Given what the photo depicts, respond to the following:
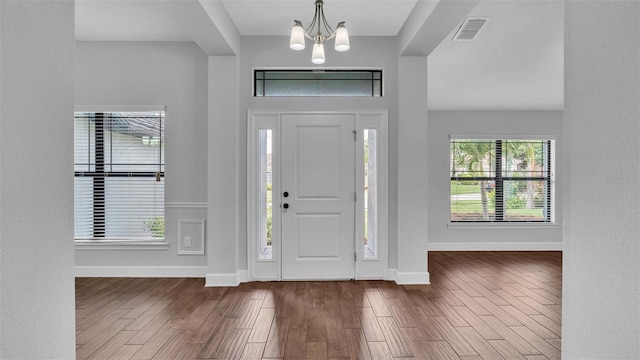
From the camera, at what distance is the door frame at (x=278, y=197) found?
4.16 metres

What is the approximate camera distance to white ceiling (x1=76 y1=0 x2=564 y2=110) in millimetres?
3451

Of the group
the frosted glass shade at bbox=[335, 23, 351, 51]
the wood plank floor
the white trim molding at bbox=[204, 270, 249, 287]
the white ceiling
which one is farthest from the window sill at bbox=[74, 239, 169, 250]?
the frosted glass shade at bbox=[335, 23, 351, 51]

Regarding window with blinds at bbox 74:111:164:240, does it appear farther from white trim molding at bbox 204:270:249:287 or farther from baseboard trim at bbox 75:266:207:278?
white trim molding at bbox 204:270:249:287

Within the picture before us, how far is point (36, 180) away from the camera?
1.03m

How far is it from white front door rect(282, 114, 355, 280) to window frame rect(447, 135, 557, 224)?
261 centimetres

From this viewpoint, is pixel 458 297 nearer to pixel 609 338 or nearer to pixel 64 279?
pixel 609 338

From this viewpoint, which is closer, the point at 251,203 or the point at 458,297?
the point at 458,297

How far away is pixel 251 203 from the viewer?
4137mm

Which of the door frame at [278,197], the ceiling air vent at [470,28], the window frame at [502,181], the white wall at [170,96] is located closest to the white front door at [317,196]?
the door frame at [278,197]

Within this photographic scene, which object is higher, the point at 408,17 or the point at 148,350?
the point at 408,17

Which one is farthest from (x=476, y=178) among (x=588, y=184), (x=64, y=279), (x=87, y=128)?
(x=64, y=279)

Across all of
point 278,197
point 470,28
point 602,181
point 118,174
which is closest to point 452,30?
Result: point 470,28

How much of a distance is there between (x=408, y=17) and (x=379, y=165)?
5.17 feet

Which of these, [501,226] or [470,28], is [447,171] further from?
[470,28]
